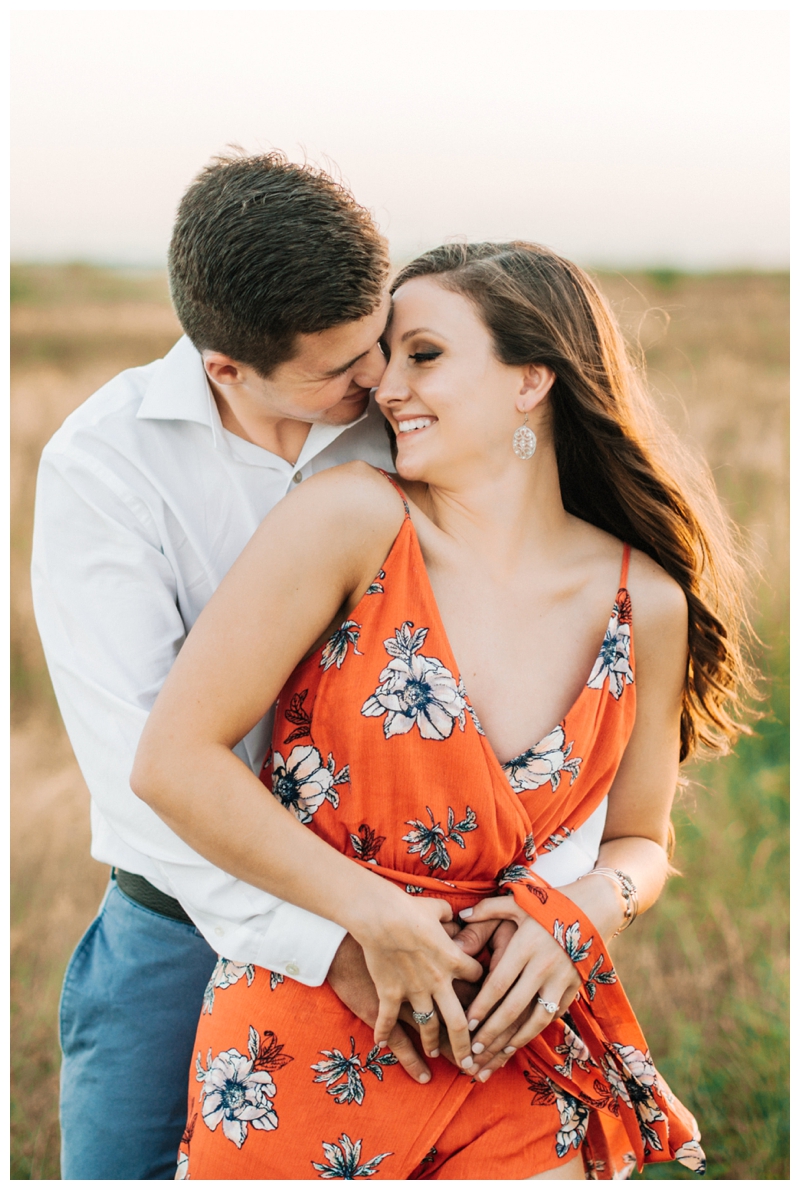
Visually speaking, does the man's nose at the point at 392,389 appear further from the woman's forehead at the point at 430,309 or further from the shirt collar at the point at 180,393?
the shirt collar at the point at 180,393

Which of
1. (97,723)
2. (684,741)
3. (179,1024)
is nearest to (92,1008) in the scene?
(179,1024)

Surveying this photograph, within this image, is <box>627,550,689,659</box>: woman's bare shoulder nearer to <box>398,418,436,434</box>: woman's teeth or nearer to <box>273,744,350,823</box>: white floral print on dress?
<box>398,418,436,434</box>: woman's teeth

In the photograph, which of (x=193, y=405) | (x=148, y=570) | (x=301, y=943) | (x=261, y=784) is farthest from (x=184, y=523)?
(x=301, y=943)

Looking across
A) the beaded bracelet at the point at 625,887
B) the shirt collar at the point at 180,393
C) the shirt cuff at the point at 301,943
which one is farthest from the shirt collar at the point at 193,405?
the beaded bracelet at the point at 625,887

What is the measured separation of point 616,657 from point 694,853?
2733 mm

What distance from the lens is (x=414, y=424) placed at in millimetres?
2082

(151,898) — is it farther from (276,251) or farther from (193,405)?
(276,251)

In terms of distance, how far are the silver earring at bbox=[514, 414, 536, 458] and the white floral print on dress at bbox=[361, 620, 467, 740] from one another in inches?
18.7

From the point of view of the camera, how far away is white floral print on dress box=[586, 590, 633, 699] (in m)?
2.11

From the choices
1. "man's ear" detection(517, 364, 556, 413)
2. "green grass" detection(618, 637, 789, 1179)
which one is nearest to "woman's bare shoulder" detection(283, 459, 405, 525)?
"man's ear" detection(517, 364, 556, 413)

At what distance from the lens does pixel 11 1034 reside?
3.63m

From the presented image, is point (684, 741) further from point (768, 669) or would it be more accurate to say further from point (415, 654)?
point (768, 669)

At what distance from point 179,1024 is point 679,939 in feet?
7.96

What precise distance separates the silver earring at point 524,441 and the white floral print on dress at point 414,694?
48 cm
